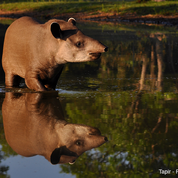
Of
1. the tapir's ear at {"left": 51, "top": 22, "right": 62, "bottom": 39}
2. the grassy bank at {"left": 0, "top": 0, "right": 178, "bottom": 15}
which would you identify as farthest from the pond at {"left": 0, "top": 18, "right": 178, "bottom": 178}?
the grassy bank at {"left": 0, "top": 0, "right": 178, "bottom": 15}

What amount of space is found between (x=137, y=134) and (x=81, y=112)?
142cm

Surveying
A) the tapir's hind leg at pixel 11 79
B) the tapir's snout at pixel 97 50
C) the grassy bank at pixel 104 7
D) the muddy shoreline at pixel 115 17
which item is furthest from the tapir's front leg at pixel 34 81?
the grassy bank at pixel 104 7

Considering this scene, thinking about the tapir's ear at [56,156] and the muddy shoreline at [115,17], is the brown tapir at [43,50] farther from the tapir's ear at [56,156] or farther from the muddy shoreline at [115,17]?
the muddy shoreline at [115,17]

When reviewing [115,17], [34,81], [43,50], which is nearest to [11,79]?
[34,81]

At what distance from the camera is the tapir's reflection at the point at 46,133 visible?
4957mm

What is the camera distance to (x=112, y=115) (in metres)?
6.53

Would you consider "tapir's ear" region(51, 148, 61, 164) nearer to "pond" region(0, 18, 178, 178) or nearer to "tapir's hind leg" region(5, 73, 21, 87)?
"pond" region(0, 18, 178, 178)

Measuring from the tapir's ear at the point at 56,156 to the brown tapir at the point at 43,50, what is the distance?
2382mm

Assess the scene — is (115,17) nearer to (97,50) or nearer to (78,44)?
(78,44)

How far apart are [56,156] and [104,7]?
108ft

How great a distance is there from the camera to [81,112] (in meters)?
6.66

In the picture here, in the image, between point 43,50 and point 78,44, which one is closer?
point 78,44

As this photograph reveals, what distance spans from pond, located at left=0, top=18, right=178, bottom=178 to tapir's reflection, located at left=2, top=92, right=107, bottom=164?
33 millimetres

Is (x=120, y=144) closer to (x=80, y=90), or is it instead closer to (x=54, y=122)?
(x=54, y=122)
